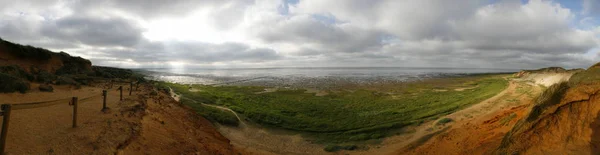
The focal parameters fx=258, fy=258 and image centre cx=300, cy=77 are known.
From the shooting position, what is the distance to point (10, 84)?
1301 centimetres

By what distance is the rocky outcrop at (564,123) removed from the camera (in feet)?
24.1

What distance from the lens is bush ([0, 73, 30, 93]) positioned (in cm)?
1259

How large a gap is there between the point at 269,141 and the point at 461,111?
1405 centimetres

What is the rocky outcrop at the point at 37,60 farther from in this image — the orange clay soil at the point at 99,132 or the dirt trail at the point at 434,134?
the dirt trail at the point at 434,134

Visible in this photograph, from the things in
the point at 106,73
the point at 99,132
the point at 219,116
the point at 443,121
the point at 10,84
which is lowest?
the point at 219,116

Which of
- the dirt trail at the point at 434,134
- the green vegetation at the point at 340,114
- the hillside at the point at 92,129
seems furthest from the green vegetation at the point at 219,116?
the dirt trail at the point at 434,134

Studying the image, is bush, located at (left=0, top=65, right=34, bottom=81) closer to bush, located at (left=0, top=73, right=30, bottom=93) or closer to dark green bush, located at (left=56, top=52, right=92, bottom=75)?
bush, located at (left=0, top=73, right=30, bottom=93)

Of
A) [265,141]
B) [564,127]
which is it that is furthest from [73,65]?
[564,127]

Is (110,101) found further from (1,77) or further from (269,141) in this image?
(269,141)

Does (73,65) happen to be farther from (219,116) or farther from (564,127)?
(564,127)

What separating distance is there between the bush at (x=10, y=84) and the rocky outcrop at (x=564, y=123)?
2186 cm

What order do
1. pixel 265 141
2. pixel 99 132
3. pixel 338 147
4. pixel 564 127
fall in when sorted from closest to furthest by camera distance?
pixel 564 127
pixel 99 132
pixel 338 147
pixel 265 141

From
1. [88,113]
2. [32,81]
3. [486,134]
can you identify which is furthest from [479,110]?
[32,81]

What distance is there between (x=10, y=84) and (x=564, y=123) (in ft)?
76.4
